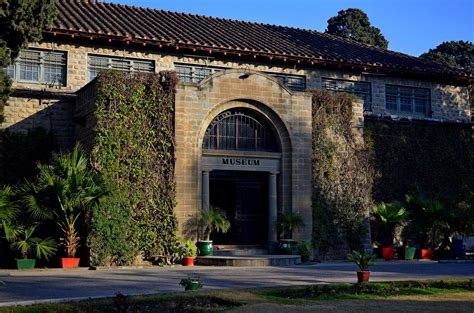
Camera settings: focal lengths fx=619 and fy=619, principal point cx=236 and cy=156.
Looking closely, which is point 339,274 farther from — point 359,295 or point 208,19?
point 208,19

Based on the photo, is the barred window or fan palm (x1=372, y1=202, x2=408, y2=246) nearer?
fan palm (x1=372, y1=202, x2=408, y2=246)

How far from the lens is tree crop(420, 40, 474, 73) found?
217ft

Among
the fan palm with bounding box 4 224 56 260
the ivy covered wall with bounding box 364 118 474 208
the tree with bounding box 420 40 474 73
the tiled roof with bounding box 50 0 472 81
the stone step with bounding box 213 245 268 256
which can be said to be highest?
the tree with bounding box 420 40 474 73

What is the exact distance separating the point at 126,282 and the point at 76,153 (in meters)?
6.33

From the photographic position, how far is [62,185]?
61.0 ft

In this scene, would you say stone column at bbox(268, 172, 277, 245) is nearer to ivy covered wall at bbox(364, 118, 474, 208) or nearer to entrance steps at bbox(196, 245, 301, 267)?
entrance steps at bbox(196, 245, 301, 267)

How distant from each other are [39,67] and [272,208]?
410 inches

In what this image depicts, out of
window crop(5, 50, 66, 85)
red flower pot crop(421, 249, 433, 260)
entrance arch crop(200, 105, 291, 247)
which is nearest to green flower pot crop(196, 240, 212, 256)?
entrance arch crop(200, 105, 291, 247)

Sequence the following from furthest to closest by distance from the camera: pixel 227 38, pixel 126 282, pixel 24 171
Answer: pixel 227 38, pixel 24 171, pixel 126 282

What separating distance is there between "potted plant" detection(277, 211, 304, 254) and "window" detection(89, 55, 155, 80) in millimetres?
8217

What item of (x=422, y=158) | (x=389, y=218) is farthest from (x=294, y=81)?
(x=389, y=218)

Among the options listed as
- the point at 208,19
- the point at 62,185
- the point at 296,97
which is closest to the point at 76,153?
the point at 62,185

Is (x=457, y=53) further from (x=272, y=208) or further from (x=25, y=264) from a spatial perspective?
(x=25, y=264)

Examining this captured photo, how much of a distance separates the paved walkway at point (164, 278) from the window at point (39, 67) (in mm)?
8985
